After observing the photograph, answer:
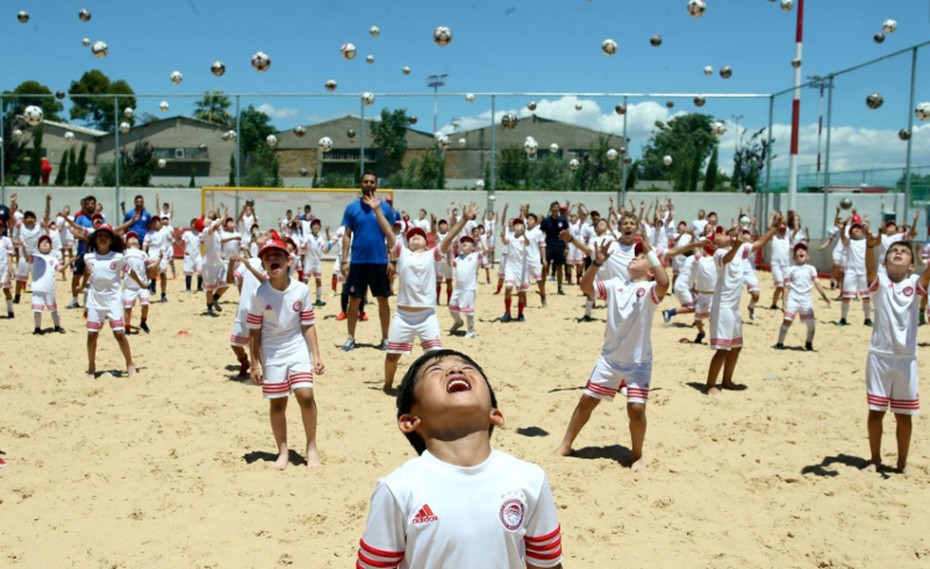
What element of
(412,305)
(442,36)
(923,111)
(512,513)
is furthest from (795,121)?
(512,513)

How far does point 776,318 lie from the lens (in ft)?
51.8

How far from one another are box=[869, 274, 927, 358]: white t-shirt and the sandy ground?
3.48ft

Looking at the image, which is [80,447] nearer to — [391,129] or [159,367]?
[159,367]

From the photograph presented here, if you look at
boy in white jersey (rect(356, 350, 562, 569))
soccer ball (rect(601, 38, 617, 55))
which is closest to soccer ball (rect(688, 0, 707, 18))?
soccer ball (rect(601, 38, 617, 55))

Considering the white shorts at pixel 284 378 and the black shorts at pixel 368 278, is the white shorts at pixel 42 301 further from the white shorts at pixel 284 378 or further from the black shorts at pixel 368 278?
the white shorts at pixel 284 378

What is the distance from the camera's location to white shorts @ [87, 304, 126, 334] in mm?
9695

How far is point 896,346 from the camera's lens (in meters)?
6.47

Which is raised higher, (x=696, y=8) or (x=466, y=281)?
(x=696, y=8)

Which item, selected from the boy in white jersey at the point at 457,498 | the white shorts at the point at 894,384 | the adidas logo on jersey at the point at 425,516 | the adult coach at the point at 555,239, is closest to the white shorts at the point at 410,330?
the white shorts at the point at 894,384

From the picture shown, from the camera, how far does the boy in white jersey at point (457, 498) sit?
7.05 feet

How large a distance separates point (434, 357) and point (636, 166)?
2498 cm

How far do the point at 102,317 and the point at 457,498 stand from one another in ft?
28.8

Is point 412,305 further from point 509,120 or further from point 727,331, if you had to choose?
point 509,120

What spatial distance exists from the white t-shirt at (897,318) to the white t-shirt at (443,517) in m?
5.33
